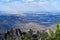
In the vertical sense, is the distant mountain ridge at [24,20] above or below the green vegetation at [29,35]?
above

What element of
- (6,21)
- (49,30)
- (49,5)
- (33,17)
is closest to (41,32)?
(49,30)

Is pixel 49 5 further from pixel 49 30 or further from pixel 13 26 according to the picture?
pixel 13 26

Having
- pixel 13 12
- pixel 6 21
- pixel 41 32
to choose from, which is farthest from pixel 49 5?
pixel 6 21

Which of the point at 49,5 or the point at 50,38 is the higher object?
the point at 49,5

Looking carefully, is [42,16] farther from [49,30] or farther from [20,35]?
[20,35]

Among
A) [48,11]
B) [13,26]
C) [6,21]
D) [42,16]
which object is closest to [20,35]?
[13,26]

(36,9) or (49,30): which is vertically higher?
(36,9)

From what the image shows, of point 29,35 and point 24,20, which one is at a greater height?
point 24,20

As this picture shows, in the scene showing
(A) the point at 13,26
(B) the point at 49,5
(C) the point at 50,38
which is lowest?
(C) the point at 50,38

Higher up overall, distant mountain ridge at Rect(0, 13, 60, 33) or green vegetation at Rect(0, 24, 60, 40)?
distant mountain ridge at Rect(0, 13, 60, 33)
